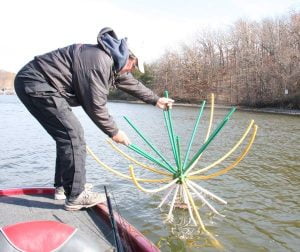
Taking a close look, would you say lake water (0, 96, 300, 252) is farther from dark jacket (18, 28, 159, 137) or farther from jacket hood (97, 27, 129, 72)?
jacket hood (97, 27, 129, 72)

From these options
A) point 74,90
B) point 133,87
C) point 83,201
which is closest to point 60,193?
point 83,201

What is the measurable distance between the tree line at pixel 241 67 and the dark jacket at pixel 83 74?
46.1 m

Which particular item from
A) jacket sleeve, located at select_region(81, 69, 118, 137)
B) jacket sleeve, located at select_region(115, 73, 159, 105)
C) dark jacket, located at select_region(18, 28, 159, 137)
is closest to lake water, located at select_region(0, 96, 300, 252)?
jacket sleeve, located at select_region(115, 73, 159, 105)

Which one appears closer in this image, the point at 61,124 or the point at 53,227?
the point at 53,227

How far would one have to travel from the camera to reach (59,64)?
4.02 m

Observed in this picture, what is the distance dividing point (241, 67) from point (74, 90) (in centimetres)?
6252

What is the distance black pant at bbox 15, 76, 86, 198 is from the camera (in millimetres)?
4059

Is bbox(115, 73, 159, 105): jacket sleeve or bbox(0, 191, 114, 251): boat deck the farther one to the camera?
bbox(115, 73, 159, 105): jacket sleeve

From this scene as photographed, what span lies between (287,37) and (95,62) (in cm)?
5684

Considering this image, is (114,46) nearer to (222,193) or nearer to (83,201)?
(83,201)

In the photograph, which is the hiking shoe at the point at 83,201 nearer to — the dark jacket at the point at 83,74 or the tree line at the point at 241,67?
the dark jacket at the point at 83,74

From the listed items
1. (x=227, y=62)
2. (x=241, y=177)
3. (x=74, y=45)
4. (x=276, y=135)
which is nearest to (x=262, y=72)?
(x=227, y=62)

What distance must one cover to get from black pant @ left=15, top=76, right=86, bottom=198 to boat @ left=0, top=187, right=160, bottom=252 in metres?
0.32

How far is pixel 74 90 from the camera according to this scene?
4.09 metres
